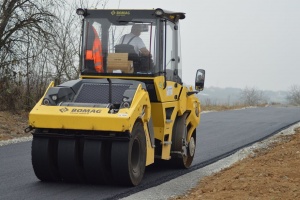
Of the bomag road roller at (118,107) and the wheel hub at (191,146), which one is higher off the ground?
the bomag road roller at (118,107)

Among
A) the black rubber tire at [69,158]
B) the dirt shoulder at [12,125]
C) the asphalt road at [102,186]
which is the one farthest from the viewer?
the dirt shoulder at [12,125]

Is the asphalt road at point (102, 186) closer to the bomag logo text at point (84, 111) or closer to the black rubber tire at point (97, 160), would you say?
the black rubber tire at point (97, 160)

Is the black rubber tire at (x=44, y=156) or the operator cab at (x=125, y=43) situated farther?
the operator cab at (x=125, y=43)

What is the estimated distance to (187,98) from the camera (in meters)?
10.7

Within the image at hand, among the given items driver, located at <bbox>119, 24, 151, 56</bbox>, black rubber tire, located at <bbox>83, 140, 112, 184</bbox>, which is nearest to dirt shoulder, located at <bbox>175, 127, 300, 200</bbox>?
black rubber tire, located at <bbox>83, 140, 112, 184</bbox>

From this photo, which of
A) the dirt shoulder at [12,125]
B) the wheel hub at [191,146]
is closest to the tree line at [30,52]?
the dirt shoulder at [12,125]

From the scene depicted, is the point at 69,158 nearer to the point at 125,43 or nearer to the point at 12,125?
the point at 125,43

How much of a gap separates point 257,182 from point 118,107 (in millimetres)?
2157

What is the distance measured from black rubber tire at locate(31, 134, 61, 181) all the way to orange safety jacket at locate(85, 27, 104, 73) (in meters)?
1.60

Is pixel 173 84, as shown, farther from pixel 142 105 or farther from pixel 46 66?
pixel 46 66

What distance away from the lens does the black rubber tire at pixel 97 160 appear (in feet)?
26.7

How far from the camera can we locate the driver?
9398 mm

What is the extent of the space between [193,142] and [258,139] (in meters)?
4.99

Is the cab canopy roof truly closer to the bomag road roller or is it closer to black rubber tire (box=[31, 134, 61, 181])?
the bomag road roller
